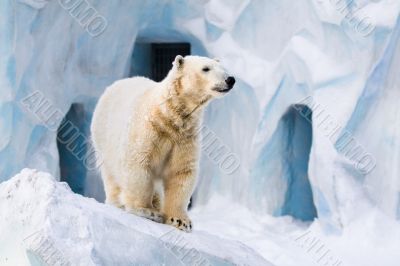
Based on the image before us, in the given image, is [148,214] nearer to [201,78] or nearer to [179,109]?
[179,109]

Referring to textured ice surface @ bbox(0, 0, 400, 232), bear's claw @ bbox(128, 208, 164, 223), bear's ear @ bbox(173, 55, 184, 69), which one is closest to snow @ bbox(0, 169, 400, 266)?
bear's claw @ bbox(128, 208, 164, 223)

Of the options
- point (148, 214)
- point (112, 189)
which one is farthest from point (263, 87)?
point (148, 214)

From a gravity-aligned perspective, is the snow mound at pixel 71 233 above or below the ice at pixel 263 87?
above

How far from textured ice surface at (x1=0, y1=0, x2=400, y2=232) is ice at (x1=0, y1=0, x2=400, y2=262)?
0.5 inches

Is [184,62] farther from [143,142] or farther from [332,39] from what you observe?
[332,39]

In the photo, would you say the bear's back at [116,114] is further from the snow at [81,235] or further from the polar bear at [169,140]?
the snow at [81,235]

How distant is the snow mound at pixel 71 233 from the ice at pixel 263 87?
4.08 metres

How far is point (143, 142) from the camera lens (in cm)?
363

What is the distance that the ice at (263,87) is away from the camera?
7.11 metres

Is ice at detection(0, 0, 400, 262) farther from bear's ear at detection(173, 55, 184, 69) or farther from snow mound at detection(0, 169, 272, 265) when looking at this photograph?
snow mound at detection(0, 169, 272, 265)

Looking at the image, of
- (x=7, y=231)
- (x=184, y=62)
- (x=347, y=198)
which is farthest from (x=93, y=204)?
(x=347, y=198)

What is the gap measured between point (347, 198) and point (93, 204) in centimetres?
430

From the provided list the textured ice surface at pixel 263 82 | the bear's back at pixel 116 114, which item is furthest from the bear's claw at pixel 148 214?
the textured ice surface at pixel 263 82

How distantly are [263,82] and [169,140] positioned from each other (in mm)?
4597
